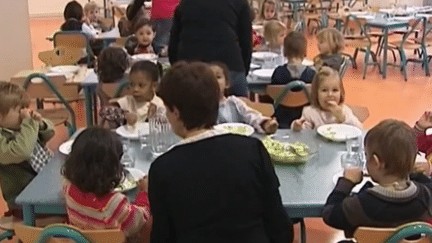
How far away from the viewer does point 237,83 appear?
3.73 metres

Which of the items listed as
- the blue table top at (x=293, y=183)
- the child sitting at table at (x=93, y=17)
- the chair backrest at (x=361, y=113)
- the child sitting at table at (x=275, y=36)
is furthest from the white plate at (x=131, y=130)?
the child sitting at table at (x=93, y=17)

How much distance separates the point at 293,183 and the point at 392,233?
49 centimetres

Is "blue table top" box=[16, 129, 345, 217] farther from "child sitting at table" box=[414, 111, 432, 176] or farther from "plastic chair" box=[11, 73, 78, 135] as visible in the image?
"plastic chair" box=[11, 73, 78, 135]

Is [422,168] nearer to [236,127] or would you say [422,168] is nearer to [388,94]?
[236,127]

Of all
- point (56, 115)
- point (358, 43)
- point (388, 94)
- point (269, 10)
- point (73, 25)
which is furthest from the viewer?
point (358, 43)

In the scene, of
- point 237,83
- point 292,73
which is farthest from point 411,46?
point 237,83

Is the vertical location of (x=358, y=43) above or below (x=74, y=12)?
below

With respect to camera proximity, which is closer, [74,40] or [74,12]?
[74,40]

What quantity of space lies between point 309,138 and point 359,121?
0.56 metres

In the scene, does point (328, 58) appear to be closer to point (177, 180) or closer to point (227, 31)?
point (227, 31)

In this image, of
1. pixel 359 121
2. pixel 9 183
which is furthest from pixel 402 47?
pixel 9 183

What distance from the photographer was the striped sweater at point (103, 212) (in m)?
2.03

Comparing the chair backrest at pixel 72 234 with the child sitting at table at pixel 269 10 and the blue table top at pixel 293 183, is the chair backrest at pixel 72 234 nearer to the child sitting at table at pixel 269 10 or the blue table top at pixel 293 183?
the blue table top at pixel 293 183

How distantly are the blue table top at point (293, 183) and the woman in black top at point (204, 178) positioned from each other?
1.28 ft
